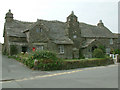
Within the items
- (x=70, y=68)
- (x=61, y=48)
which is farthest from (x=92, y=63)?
(x=61, y=48)

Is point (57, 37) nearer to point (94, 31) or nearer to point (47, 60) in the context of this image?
point (94, 31)

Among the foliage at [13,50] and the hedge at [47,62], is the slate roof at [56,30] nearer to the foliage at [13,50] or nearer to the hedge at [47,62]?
the foliage at [13,50]

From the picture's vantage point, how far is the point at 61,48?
31656mm

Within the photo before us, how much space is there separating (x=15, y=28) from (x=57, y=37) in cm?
1003

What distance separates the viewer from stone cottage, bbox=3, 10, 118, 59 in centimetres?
3014

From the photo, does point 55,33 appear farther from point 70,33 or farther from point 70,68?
point 70,68

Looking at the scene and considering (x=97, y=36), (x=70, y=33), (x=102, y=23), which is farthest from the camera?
(x=102, y=23)

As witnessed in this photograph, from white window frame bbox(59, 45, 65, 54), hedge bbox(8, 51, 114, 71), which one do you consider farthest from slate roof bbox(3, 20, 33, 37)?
hedge bbox(8, 51, 114, 71)

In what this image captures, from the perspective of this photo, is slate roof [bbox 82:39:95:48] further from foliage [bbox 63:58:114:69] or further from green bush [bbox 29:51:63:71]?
green bush [bbox 29:51:63:71]

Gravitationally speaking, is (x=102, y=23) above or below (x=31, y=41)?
above

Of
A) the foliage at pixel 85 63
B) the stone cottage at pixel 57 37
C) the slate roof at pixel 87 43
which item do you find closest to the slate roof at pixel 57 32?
the stone cottage at pixel 57 37

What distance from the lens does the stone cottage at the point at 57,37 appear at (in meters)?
30.1

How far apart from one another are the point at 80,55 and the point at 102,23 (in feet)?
53.5

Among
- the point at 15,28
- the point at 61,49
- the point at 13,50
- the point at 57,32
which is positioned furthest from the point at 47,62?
the point at 15,28
